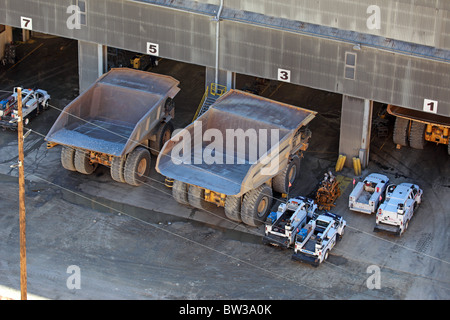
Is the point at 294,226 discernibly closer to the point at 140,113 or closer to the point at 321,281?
the point at 321,281

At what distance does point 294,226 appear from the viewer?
3853 cm

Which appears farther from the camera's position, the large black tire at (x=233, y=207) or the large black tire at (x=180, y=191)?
the large black tire at (x=180, y=191)

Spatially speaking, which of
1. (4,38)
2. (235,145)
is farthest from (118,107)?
(4,38)

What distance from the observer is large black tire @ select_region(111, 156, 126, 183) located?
1642 inches

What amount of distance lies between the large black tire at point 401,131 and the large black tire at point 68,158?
45.8ft

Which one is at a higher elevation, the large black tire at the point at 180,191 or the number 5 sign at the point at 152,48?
the number 5 sign at the point at 152,48

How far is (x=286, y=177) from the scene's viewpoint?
41594 millimetres

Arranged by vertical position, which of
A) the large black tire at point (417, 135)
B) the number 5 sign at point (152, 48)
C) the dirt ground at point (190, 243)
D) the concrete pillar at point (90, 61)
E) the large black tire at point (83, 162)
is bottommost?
the dirt ground at point (190, 243)

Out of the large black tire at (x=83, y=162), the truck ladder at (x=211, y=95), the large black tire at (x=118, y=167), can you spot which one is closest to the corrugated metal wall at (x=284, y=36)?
the truck ladder at (x=211, y=95)

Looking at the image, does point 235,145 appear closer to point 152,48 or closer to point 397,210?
point 152,48

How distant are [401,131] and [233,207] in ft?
30.9

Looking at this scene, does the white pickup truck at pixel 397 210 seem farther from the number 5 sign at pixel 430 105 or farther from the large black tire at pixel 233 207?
the large black tire at pixel 233 207

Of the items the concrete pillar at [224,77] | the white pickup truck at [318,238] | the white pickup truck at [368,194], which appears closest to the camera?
the white pickup truck at [318,238]

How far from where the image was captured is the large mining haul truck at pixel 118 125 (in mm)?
41625
